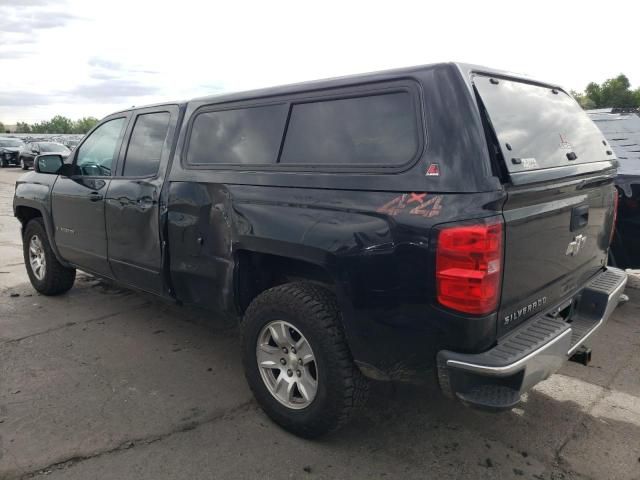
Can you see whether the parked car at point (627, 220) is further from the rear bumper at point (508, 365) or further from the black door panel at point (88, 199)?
the black door panel at point (88, 199)

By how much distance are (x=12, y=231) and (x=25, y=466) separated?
8493mm

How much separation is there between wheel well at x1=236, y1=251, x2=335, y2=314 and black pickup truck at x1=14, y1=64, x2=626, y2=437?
0.01 metres

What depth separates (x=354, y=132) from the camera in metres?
2.80

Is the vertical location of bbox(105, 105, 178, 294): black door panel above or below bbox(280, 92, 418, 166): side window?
below

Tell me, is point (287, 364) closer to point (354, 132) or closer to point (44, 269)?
point (354, 132)

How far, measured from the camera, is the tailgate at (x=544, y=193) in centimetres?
248

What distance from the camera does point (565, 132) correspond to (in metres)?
3.21

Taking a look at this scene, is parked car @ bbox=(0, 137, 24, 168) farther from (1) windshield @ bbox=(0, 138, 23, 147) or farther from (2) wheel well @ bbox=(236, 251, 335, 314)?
(2) wheel well @ bbox=(236, 251, 335, 314)

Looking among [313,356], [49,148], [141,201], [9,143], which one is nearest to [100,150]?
[141,201]

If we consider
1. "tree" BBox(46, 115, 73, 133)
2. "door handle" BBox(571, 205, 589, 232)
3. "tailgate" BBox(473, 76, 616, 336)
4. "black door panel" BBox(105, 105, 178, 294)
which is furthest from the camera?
"tree" BBox(46, 115, 73, 133)

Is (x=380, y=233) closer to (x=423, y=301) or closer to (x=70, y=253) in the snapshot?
(x=423, y=301)

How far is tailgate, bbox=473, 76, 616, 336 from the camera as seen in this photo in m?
2.48

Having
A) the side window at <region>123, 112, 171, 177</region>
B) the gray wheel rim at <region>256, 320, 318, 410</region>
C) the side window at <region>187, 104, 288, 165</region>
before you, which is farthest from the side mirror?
the gray wheel rim at <region>256, 320, 318, 410</region>

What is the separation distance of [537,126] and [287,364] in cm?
195
